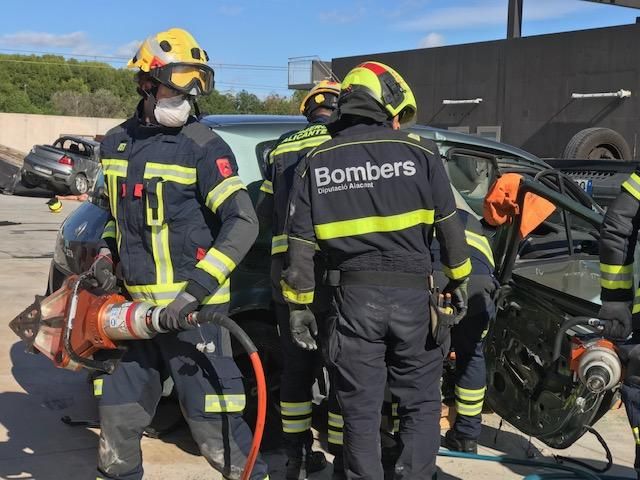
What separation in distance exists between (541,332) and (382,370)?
1.22 m

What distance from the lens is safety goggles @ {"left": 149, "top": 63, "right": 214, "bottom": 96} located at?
2912 millimetres

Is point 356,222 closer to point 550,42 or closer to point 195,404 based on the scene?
point 195,404

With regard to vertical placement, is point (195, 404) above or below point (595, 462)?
above

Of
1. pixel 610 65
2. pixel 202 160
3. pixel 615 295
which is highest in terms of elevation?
pixel 610 65

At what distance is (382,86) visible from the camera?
3.01 meters

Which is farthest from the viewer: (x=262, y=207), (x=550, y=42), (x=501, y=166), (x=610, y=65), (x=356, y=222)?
(x=550, y=42)

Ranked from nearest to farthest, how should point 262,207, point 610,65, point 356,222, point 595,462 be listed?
point 356,222, point 262,207, point 595,462, point 610,65

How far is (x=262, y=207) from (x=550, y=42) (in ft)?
46.8

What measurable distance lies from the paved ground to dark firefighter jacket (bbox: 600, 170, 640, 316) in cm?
138

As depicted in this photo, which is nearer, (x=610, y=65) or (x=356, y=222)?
(x=356, y=222)

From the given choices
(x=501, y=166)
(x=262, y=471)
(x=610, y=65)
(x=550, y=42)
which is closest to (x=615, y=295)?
(x=262, y=471)

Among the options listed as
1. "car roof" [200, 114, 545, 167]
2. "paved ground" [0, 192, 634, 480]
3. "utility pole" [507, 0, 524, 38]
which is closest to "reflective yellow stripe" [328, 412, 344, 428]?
"paved ground" [0, 192, 634, 480]

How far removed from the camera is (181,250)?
9.67 ft

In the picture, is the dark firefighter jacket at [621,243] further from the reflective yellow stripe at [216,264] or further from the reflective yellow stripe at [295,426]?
the reflective yellow stripe at [295,426]
